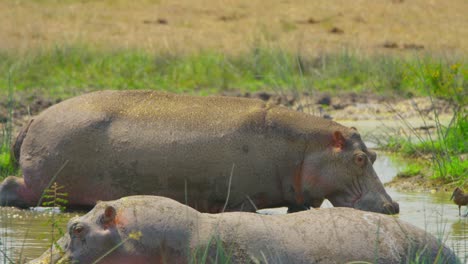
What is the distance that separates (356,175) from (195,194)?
1.09 metres

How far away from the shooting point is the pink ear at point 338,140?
26.2ft

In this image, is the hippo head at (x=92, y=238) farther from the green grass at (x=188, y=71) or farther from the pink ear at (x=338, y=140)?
the green grass at (x=188, y=71)

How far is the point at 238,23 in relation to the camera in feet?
88.7

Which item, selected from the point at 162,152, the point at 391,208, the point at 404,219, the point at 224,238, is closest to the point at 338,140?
the point at 391,208

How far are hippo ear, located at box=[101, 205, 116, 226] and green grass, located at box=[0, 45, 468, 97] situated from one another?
10903mm

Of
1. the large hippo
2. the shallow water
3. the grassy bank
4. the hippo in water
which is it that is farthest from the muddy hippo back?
the grassy bank

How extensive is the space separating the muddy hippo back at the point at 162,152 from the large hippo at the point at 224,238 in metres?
2.32

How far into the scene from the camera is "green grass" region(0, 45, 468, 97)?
1689 centimetres

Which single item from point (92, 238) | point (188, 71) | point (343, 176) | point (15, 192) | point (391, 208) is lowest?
point (188, 71)

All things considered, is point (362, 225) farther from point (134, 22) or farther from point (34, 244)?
point (134, 22)

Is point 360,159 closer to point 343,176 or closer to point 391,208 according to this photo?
point 343,176

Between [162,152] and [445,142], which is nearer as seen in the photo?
[162,152]

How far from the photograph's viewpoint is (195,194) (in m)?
7.88

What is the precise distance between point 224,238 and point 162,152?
8.69ft
